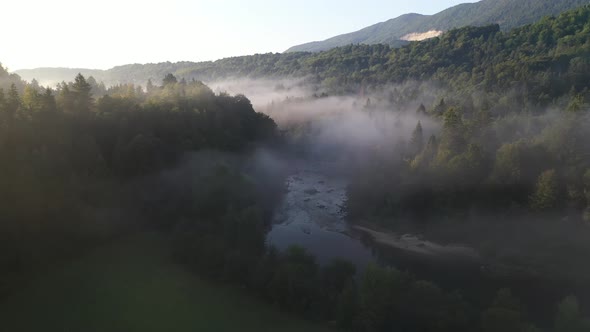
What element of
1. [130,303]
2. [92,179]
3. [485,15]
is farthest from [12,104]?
[485,15]

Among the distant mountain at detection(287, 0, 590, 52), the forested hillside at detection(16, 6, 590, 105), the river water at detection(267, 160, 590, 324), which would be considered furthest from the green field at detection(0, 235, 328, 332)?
the distant mountain at detection(287, 0, 590, 52)

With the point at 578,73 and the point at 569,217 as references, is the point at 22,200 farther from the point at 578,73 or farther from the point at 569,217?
the point at 578,73

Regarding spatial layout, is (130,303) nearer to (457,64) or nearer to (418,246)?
(418,246)

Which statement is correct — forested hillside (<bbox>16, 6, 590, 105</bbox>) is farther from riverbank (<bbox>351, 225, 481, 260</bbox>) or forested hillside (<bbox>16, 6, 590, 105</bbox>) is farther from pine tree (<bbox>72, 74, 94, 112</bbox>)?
pine tree (<bbox>72, 74, 94, 112</bbox>)

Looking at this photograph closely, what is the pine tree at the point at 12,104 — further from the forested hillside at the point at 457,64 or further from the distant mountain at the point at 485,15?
the distant mountain at the point at 485,15

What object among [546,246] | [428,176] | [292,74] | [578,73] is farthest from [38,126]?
[292,74]

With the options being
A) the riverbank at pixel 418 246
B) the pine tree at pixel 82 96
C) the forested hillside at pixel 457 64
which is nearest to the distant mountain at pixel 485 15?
the forested hillside at pixel 457 64
